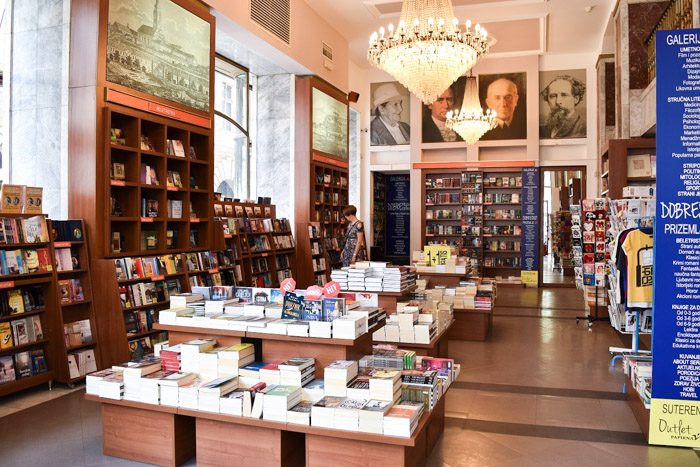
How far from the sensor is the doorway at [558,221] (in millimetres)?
14156

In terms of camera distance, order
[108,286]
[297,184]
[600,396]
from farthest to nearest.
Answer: [297,184]
[108,286]
[600,396]

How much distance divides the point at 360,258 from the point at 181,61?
3803mm

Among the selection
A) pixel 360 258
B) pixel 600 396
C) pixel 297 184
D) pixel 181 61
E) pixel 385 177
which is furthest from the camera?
pixel 385 177

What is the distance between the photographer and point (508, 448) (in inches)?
144

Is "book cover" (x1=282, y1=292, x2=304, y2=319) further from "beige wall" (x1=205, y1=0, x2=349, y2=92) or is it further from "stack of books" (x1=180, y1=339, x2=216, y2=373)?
"beige wall" (x1=205, y1=0, x2=349, y2=92)

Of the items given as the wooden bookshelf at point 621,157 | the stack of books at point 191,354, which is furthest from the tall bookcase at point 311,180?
the stack of books at point 191,354

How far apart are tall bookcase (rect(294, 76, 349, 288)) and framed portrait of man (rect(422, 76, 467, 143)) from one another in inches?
158

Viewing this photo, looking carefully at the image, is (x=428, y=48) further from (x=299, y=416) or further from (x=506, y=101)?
(x=506, y=101)

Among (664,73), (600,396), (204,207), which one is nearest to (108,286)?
(204,207)

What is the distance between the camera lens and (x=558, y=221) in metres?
17.3

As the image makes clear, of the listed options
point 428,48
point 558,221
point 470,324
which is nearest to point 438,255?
A: point 470,324

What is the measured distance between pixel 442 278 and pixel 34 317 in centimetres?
507

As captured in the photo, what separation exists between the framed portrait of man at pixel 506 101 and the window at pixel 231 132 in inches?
265

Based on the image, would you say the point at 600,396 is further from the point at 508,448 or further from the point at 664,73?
the point at 664,73
